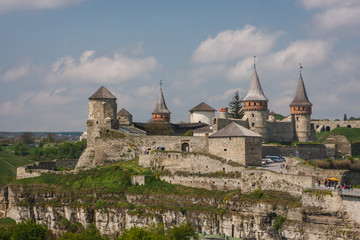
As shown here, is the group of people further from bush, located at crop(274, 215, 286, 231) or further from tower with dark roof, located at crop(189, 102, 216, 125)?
tower with dark roof, located at crop(189, 102, 216, 125)

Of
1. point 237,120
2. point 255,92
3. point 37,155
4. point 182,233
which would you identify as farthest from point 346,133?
point 182,233

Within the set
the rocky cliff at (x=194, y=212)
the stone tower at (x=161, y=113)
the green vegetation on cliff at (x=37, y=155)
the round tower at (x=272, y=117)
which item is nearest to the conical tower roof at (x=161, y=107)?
the stone tower at (x=161, y=113)

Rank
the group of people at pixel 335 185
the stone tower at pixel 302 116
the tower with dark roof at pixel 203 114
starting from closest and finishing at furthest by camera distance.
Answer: the group of people at pixel 335 185 < the stone tower at pixel 302 116 < the tower with dark roof at pixel 203 114

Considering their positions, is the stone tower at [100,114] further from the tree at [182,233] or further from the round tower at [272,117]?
the round tower at [272,117]

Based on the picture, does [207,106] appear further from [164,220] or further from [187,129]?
[164,220]

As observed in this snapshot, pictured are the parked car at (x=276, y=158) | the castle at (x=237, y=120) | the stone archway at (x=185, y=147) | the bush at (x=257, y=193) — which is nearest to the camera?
the bush at (x=257, y=193)

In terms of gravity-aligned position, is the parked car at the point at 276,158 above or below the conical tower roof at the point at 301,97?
below

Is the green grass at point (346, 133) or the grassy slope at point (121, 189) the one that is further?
the green grass at point (346, 133)

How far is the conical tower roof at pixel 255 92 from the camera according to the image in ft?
267

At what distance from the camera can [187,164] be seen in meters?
66.5

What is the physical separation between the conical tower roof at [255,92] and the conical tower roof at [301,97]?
27.7 ft

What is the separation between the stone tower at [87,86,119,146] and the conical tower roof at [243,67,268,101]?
747 inches

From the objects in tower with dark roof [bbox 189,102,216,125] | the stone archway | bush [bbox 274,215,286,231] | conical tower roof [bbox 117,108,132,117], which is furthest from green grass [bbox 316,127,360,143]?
bush [bbox 274,215,286,231]

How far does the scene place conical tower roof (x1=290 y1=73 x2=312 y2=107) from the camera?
8756cm
